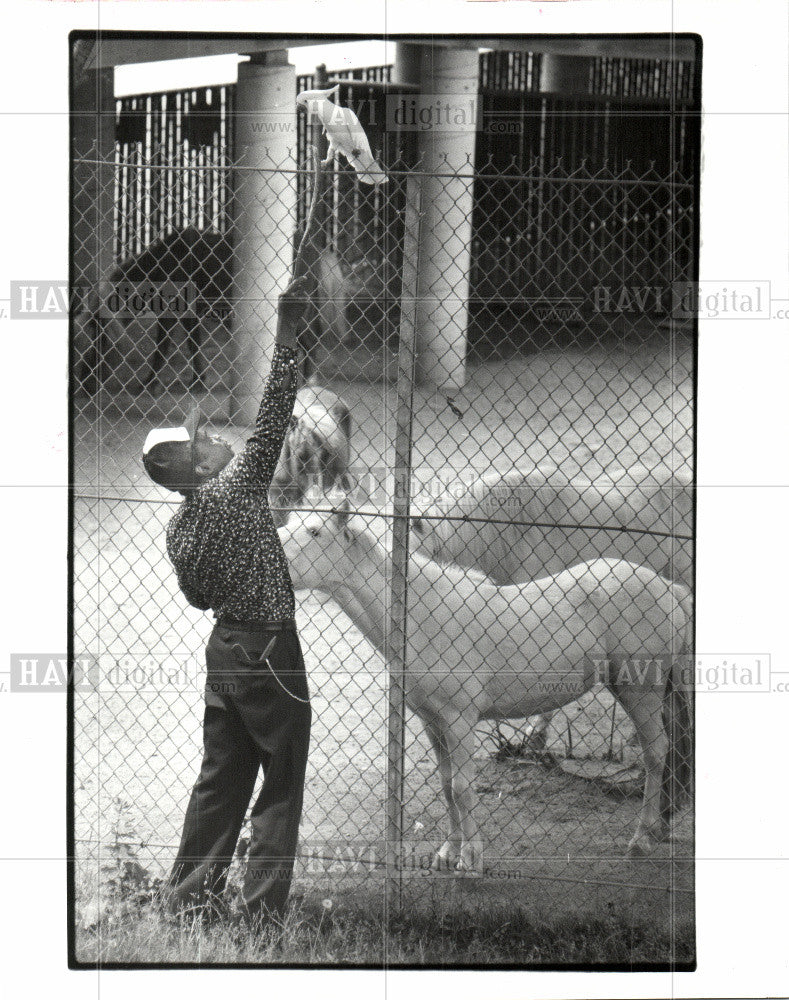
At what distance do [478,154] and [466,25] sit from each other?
399 mm

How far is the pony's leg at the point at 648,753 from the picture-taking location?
12.9ft

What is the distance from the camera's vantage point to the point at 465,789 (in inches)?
155

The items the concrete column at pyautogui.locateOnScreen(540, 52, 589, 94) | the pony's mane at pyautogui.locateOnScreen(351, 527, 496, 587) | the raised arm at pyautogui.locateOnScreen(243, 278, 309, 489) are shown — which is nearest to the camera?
the raised arm at pyautogui.locateOnScreen(243, 278, 309, 489)

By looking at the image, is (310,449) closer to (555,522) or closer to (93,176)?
(555,522)

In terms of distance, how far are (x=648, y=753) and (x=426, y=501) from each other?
3.69ft

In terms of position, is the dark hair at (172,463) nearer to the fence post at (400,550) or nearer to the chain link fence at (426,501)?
the chain link fence at (426,501)

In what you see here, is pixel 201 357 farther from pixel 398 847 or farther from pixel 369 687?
pixel 398 847

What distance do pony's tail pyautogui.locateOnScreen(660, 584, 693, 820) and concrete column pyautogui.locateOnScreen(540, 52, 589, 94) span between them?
1734mm

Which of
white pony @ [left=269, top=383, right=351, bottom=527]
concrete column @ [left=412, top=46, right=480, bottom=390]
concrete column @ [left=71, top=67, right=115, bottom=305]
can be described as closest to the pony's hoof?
white pony @ [left=269, top=383, right=351, bottom=527]

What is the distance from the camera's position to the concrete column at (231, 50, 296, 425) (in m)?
3.78

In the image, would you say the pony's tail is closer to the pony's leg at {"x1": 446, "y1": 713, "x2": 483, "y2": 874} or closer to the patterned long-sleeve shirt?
the pony's leg at {"x1": 446, "y1": 713, "x2": 483, "y2": 874}

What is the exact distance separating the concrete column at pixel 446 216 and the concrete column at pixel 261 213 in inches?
16.9
